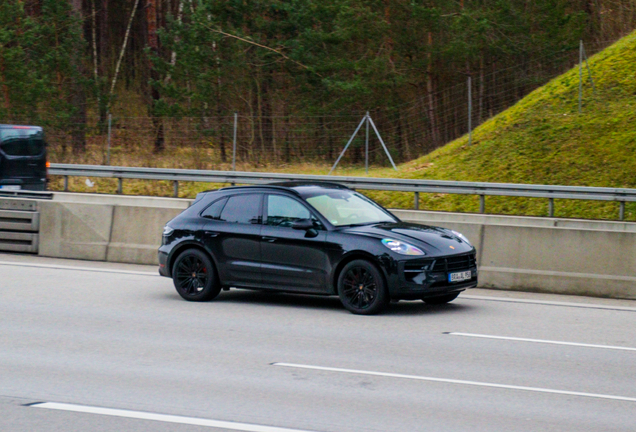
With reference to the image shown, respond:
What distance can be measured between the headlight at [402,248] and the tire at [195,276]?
8.28 ft

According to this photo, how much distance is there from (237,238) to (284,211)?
0.71m

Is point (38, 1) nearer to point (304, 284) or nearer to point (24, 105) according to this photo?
point (24, 105)

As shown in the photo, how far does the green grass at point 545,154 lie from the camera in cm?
2312

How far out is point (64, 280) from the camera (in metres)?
13.3

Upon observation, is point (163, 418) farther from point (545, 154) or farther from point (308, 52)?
point (308, 52)

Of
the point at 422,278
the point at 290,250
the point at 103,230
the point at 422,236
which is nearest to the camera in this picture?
the point at 422,278

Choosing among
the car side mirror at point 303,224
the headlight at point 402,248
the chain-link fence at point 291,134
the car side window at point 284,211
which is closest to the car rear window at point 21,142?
the chain-link fence at point 291,134

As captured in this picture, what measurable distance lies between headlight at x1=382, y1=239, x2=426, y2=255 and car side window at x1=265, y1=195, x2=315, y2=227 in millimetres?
1138

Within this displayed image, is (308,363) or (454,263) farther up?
(454,263)

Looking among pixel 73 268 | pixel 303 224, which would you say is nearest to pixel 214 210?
pixel 303 224

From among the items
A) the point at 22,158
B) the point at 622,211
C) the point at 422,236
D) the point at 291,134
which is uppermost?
the point at 291,134

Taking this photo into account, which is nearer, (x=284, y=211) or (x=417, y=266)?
(x=417, y=266)

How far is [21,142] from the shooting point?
73.6 feet

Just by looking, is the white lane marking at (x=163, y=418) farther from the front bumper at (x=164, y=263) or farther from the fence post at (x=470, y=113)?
the fence post at (x=470, y=113)
